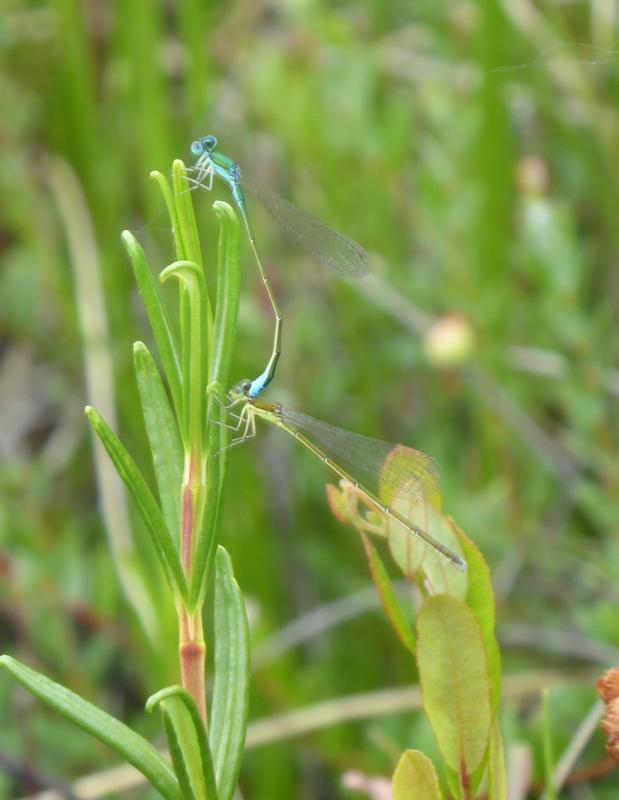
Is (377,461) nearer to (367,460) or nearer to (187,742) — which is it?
(367,460)

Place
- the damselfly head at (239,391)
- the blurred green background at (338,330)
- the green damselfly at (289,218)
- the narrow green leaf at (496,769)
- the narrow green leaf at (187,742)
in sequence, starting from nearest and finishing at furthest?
the narrow green leaf at (187,742) < the narrow green leaf at (496,769) < the damselfly head at (239,391) < the green damselfly at (289,218) < the blurred green background at (338,330)

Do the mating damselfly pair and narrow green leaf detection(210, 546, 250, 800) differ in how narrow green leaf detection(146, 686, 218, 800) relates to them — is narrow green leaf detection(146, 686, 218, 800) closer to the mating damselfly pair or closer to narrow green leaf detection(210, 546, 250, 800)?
narrow green leaf detection(210, 546, 250, 800)

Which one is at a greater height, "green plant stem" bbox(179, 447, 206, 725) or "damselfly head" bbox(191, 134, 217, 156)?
"damselfly head" bbox(191, 134, 217, 156)

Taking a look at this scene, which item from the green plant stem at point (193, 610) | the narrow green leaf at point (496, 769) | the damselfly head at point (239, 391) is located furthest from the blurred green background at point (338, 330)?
the green plant stem at point (193, 610)

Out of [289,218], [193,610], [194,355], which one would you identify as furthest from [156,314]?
[289,218]

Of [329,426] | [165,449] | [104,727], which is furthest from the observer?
[329,426]

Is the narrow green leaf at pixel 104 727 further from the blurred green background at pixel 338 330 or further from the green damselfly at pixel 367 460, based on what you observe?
the blurred green background at pixel 338 330

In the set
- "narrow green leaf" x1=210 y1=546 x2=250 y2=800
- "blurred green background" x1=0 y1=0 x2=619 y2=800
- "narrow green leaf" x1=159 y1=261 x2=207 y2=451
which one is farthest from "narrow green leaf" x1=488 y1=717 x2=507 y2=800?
"blurred green background" x1=0 y1=0 x2=619 y2=800
